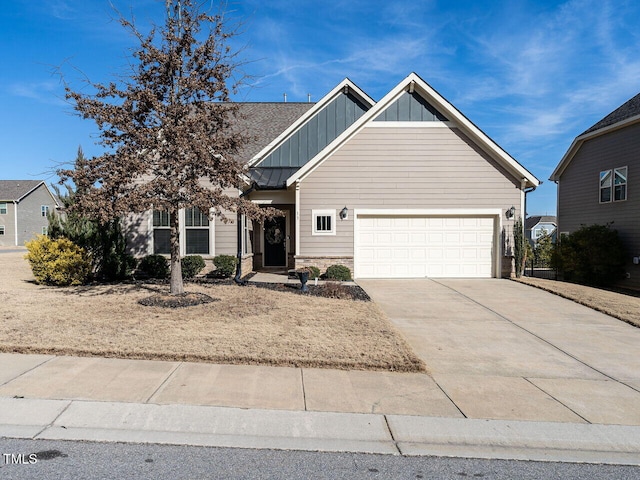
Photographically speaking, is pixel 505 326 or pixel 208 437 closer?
pixel 208 437

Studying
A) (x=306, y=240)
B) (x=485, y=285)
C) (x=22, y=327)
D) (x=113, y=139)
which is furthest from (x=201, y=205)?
(x=485, y=285)

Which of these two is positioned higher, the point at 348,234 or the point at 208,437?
the point at 348,234

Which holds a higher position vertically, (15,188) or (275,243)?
(15,188)

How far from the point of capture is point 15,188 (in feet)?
143

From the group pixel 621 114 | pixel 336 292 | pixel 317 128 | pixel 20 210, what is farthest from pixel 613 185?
pixel 20 210

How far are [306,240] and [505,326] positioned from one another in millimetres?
7213

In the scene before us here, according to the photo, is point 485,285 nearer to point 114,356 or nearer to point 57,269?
point 114,356

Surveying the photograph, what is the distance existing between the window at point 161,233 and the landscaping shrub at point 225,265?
171 cm

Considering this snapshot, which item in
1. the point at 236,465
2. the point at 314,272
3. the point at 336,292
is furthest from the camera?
the point at 314,272

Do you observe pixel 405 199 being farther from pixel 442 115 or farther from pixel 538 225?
pixel 538 225

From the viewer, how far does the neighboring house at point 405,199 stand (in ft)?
44.7

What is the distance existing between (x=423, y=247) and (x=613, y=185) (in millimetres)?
7719

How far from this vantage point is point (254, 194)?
47.9 feet

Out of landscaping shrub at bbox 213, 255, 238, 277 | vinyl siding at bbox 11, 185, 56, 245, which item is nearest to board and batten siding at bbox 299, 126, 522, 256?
landscaping shrub at bbox 213, 255, 238, 277
